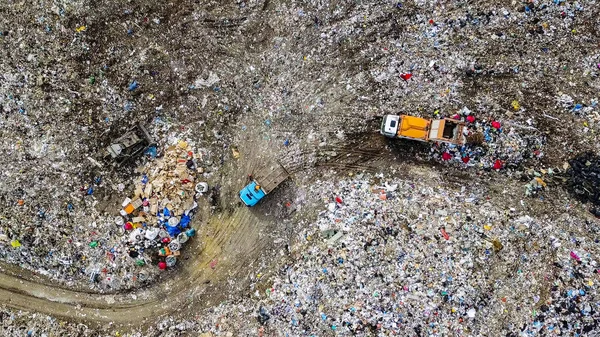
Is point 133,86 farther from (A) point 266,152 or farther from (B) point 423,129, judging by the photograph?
(B) point 423,129

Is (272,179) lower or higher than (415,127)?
higher

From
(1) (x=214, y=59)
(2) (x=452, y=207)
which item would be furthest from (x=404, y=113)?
(1) (x=214, y=59)

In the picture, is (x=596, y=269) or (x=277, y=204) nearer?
(x=596, y=269)

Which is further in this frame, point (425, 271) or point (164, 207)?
point (164, 207)

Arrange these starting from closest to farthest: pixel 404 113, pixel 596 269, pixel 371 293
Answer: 1. pixel 596 269
2. pixel 371 293
3. pixel 404 113

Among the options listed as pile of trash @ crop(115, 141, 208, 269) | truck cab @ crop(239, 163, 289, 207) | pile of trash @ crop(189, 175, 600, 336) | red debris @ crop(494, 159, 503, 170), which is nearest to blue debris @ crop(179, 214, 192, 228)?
pile of trash @ crop(115, 141, 208, 269)

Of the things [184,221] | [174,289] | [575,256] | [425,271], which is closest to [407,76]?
[425,271]

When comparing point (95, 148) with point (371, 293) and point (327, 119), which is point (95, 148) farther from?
point (371, 293)

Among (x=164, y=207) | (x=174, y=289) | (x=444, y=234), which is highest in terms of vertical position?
(x=164, y=207)
